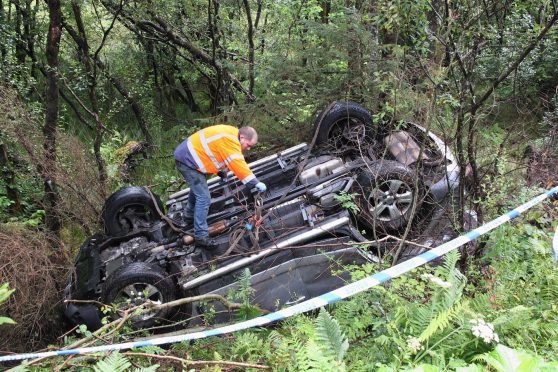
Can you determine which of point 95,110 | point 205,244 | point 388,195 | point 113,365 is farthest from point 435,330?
point 95,110

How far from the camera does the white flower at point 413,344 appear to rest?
6.81ft

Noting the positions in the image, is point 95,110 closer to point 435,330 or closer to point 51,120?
point 51,120

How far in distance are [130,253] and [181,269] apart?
75cm

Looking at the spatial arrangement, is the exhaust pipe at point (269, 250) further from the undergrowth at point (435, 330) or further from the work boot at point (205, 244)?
the undergrowth at point (435, 330)

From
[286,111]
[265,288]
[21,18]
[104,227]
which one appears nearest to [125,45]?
[21,18]

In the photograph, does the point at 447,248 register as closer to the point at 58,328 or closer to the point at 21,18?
the point at 58,328

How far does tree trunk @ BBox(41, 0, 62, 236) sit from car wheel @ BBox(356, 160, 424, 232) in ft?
13.4

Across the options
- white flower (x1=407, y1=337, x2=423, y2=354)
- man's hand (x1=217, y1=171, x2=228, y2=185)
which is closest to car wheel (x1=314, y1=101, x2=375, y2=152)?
man's hand (x1=217, y1=171, x2=228, y2=185)

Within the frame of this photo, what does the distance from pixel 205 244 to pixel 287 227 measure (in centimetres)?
92

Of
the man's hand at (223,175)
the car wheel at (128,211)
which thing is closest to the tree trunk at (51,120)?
the car wheel at (128,211)

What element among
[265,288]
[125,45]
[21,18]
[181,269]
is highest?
[21,18]

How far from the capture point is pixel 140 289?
13.7 feet

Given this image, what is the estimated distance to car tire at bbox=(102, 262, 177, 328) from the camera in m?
4.05

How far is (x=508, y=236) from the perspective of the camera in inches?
142
